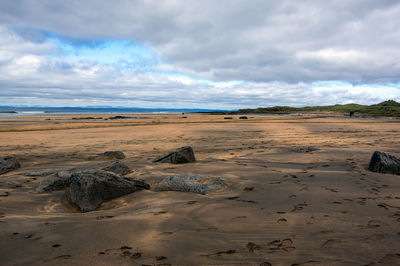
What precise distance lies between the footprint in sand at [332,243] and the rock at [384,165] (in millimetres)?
4166

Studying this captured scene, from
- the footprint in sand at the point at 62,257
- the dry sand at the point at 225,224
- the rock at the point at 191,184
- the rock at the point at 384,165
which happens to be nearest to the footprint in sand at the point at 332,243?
the dry sand at the point at 225,224

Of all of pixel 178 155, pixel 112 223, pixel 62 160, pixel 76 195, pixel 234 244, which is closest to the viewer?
pixel 234 244

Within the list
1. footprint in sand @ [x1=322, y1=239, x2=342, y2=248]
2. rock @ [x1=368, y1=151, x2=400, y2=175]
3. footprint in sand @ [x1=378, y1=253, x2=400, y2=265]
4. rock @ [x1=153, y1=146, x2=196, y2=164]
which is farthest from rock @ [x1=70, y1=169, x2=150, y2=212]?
rock @ [x1=368, y1=151, x2=400, y2=175]

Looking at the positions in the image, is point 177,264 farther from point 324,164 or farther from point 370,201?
Result: point 324,164

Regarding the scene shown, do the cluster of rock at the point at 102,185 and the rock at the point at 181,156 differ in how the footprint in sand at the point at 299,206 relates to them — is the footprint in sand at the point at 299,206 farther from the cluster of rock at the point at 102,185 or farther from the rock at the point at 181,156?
the rock at the point at 181,156

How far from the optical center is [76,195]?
4.44m

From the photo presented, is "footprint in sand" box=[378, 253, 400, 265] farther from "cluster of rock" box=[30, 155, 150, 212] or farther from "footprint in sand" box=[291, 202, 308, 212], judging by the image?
"cluster of rock" box=[30, 155, 150, 212]

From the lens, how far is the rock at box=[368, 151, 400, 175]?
19.1 feet

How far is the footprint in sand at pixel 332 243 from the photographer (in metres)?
2.62

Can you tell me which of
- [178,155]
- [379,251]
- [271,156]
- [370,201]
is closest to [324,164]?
[271,156]

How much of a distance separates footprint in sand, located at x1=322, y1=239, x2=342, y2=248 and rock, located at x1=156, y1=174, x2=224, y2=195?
2.37m

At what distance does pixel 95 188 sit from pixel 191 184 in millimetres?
1787

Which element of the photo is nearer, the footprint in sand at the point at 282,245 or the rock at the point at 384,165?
the footprint in sand at the point at 282,245

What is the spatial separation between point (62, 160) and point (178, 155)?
4460 millimetres
